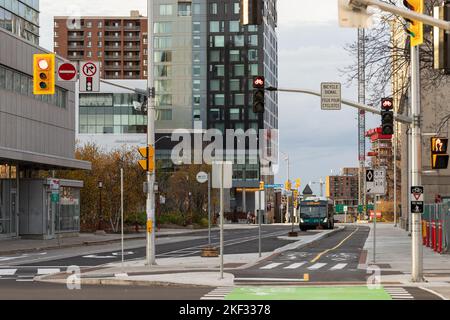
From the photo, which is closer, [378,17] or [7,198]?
[378,17]

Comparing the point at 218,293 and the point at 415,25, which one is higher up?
the point at 415,25

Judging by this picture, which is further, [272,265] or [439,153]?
[272,265]

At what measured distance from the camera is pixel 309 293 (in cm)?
1811

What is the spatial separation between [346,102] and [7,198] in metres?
29.8

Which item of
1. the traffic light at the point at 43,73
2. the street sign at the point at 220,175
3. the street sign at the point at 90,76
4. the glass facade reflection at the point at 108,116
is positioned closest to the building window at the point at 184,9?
the glass facade reflection at the point at 108,116

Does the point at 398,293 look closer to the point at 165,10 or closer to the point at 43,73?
the point at 43,73

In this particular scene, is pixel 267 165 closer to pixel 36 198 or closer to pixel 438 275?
pixel 36 198

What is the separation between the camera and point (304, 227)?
3009 inches

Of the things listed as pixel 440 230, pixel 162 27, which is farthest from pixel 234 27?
pixel 440 230

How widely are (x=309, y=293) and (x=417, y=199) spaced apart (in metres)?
4.86

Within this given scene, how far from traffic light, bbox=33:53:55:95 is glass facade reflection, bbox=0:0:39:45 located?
296 feet

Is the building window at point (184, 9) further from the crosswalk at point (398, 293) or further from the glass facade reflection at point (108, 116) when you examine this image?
the crosswalk at point (398, 293)
